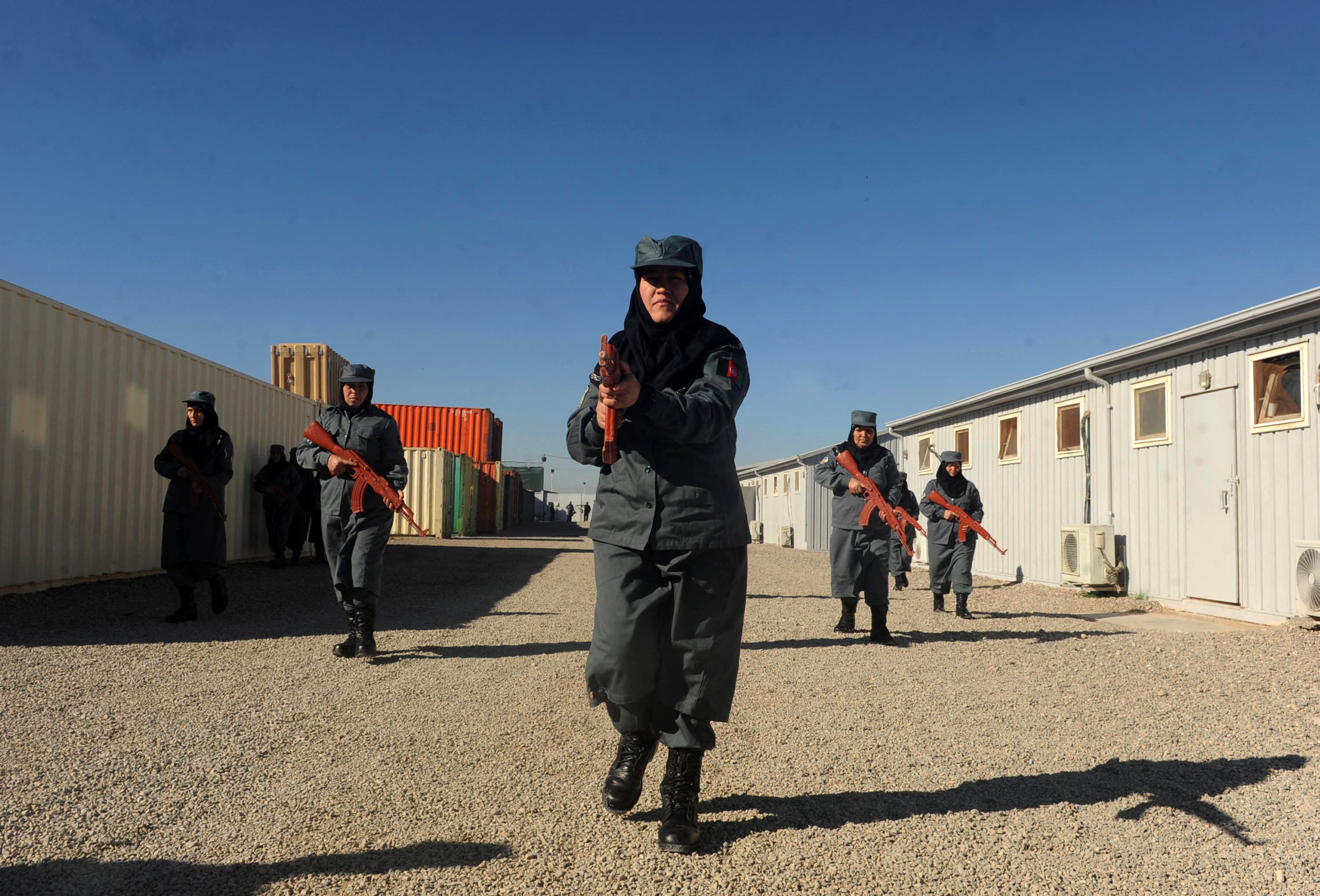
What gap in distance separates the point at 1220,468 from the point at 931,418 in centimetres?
822

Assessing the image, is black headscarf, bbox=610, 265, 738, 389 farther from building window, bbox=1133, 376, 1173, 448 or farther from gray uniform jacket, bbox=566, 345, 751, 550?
building window, bbox=1133, 376, 1173, 448

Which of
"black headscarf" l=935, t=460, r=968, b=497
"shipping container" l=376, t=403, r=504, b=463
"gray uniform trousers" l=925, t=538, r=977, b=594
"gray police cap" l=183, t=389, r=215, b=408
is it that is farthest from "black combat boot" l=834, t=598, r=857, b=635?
"shipping container" l=376, t=403, r=504, b=463

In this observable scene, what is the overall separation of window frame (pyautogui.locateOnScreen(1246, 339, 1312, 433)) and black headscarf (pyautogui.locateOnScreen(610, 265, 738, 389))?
26.4 feet

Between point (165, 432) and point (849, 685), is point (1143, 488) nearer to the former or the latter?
point (849, 685)

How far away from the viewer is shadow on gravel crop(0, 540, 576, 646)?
6.77 m

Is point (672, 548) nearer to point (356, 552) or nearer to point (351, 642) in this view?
point (356, 552)

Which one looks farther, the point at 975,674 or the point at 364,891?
the point at 975,674

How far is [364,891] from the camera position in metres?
2.39

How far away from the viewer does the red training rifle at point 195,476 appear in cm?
750

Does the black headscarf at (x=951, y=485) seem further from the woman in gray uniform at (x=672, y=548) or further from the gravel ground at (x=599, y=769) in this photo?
the woman in gray uniform at (x=672, y=548)

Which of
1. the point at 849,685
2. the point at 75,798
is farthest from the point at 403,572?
the point at 75,798

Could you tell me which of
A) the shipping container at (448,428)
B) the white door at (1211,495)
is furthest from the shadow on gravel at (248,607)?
the shipping container at (448,428)

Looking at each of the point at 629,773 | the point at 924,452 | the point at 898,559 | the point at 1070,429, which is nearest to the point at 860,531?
the point at 629,773

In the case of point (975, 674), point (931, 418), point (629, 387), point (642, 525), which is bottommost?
point (975, 674)
